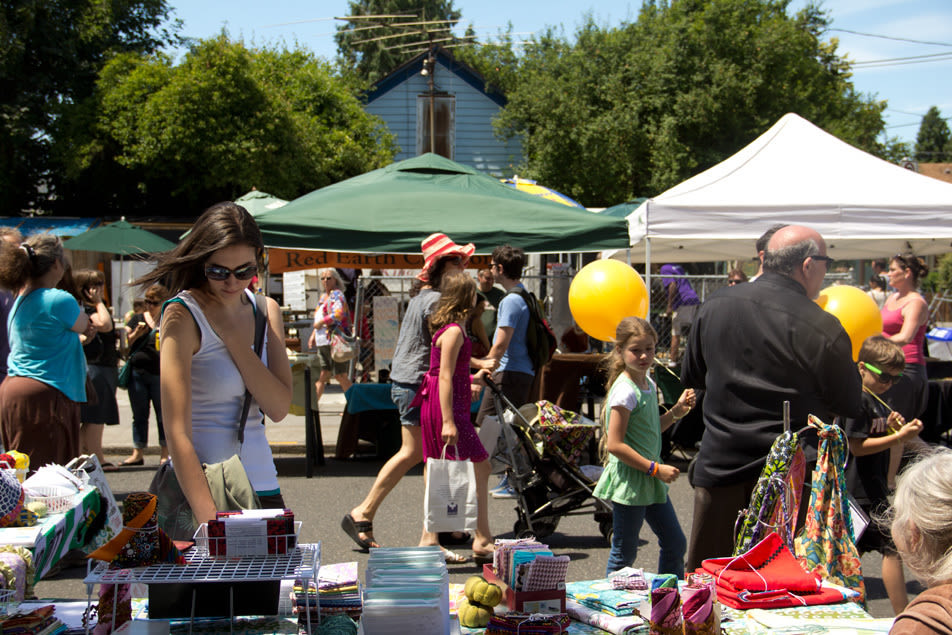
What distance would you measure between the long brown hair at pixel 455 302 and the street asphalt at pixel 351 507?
1588 millimetres

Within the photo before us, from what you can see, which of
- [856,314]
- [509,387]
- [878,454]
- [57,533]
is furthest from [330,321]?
[57,533]

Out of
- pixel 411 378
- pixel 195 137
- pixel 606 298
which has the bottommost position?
pixel 411 378

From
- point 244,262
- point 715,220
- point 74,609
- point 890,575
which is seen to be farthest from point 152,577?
point 715,220

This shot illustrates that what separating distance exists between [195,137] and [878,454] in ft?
65.0

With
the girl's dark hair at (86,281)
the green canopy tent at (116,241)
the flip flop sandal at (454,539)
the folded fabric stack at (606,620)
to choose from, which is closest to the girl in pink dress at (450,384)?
the flip flop sandal at (454,539)

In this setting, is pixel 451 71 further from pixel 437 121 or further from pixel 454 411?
pixel 454 411

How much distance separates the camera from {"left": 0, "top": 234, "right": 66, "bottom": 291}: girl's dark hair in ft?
15.2

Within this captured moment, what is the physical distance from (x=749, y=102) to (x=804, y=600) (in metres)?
22.6

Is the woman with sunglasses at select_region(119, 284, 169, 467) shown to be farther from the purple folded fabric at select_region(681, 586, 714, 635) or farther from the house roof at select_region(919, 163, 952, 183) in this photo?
the house roof at select_region(919, 163, 952, 183)

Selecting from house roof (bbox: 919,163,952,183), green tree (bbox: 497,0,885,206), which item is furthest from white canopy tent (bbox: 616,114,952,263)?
house roof (bbox: 919,163,952,183)

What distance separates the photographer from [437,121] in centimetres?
1716

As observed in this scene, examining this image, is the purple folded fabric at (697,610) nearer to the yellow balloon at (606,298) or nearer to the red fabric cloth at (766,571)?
the red fabric cloth at (766,571)

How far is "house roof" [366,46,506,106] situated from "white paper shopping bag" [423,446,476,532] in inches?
975

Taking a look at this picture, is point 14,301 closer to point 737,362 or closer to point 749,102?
point 737,362
